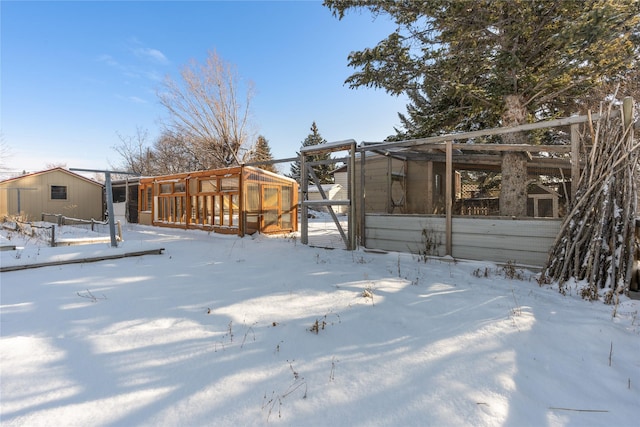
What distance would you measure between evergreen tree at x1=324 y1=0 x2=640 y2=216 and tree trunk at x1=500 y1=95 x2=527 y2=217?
19mm

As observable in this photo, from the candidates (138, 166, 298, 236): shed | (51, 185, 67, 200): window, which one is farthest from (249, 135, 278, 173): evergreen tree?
(51, 185, 67, 200): window

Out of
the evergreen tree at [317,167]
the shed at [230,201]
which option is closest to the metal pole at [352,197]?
the shed at [230,201]

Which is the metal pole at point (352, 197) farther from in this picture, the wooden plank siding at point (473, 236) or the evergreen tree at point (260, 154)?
the evergreen tree at point (260, 154)

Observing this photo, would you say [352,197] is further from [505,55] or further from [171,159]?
[171,159]

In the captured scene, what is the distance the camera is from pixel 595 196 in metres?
4.14

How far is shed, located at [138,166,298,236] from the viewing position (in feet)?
35.5

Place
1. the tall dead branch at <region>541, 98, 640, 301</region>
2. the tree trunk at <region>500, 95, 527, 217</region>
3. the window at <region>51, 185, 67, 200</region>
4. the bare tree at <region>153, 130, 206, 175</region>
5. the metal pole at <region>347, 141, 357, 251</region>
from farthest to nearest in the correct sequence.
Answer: the bare tree at <region>153, 130, 206, 175</region> → the window at <region>51, 185, 67, 200</region> → the metal pole at <region>347, 141, 357, 251</region> → the tree trunk at <region>500, 95, 527, 217</region> → the tall dead branch at <region>541, 98, 640, 301</region>

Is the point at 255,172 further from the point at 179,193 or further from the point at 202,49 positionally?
the point at 202,49

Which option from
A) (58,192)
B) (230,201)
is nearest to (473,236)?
(230,201)

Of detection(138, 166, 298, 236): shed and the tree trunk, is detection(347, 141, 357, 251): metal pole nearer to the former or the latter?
the tree trunk

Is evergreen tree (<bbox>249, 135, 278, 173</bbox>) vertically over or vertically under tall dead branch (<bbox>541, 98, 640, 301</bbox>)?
over

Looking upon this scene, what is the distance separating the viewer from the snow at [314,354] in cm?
181

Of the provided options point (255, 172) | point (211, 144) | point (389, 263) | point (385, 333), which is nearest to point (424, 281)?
point (389, 263)

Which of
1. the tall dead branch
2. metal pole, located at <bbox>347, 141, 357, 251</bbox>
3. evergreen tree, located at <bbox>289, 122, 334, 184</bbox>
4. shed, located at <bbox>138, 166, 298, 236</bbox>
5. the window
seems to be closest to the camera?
the tall dead branch
